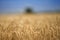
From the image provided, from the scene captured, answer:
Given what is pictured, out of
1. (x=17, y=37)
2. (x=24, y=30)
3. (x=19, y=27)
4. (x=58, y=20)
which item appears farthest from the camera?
(x=58, y=20)

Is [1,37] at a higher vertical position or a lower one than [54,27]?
lower

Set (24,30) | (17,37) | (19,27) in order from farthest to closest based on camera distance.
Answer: (19,27)
(24,30)
(17,37)

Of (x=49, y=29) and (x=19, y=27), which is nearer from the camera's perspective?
(x=49, y=29)

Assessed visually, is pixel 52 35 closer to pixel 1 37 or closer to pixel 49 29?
pixel 49 29

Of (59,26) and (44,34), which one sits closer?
A: (44,34)

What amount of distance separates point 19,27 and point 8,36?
29cm

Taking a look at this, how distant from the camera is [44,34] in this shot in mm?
1761

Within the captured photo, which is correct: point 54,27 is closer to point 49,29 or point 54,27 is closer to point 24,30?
point 49,29

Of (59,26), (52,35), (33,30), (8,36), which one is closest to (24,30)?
(33,30)

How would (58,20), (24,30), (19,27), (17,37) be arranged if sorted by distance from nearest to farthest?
(17,37) < (24,30) < (19,27) < (58,20)

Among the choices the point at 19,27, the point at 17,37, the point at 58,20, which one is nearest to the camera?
the point at 17,37

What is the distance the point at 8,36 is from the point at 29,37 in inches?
11.6

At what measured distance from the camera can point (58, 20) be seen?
219 centimetres

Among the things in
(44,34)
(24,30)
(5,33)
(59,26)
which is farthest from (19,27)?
(59,26)
